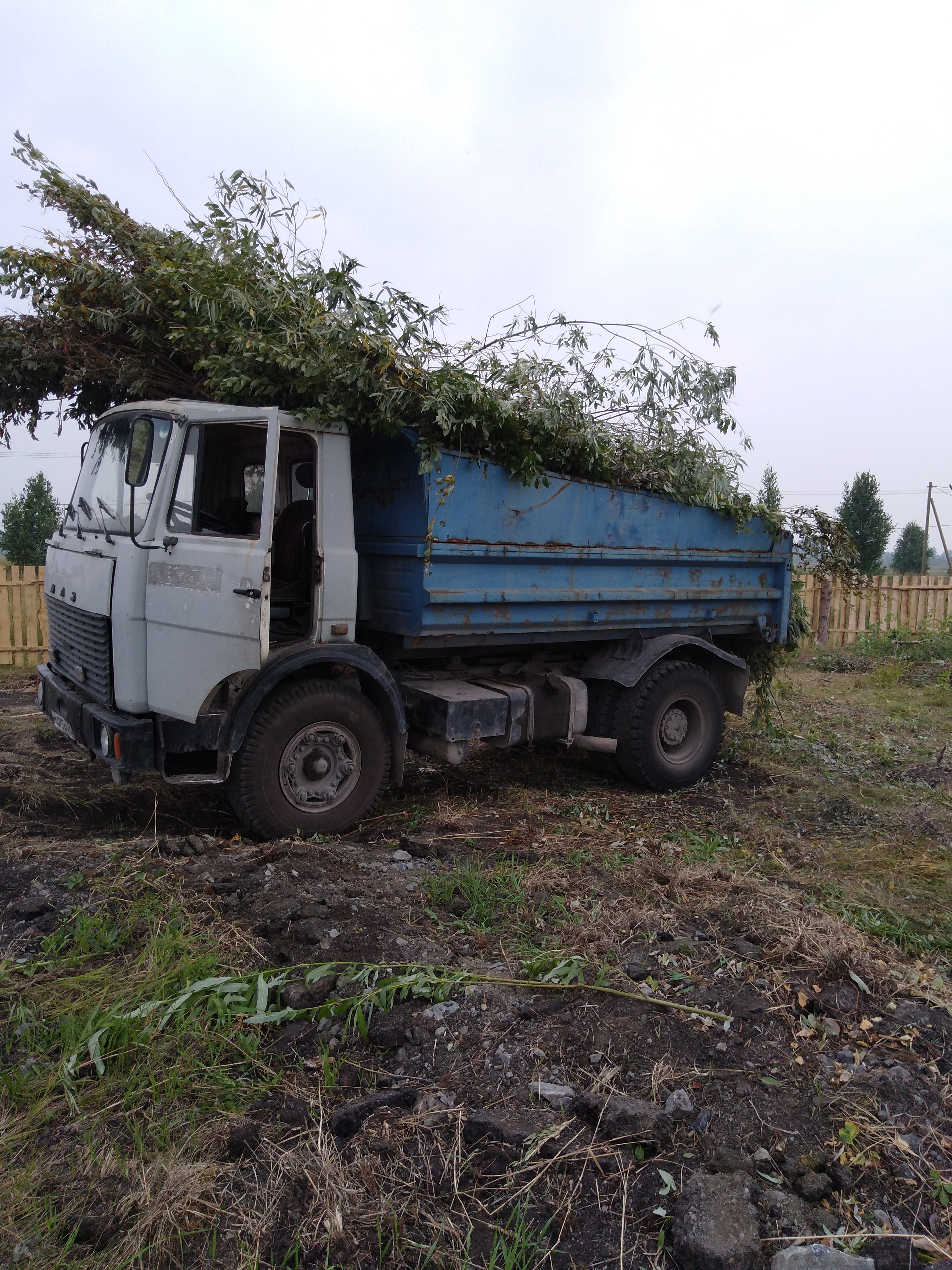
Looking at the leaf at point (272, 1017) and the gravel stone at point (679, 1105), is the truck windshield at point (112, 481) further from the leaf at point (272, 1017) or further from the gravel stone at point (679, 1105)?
the gravel stone at point (679, 1105)

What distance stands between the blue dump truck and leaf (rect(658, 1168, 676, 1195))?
2.85 m

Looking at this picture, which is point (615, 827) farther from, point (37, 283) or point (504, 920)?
point (37, 283)

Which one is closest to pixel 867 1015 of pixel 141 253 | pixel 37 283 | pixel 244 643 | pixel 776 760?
pixel 244 643

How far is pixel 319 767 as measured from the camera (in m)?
4.69

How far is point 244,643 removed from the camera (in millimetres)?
4223

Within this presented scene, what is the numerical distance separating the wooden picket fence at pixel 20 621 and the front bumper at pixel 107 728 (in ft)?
22.2

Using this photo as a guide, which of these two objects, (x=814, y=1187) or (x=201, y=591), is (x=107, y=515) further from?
(x=814, y=1187)

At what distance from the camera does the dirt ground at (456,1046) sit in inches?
81.7

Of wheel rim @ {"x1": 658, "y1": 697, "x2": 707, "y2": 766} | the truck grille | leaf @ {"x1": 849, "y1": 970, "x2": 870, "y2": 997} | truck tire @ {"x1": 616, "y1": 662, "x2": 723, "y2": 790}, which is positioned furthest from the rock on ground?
wheel rim @ {"x1": 658, "y1": 697, "x2": 707, "y2": 766}

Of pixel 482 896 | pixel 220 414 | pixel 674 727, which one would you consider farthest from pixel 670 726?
pixel 220 414

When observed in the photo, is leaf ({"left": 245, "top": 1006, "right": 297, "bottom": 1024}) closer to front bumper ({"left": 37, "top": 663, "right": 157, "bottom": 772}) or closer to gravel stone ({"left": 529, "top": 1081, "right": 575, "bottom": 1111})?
gravel stone ({"left": 529, "top": 1081, "right": 575, "bottom": 1111})

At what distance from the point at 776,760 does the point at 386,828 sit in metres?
3.65

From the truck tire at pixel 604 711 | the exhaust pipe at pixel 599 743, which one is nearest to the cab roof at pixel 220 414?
the truck tire at pixel 604 711

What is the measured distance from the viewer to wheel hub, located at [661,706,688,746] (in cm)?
622
